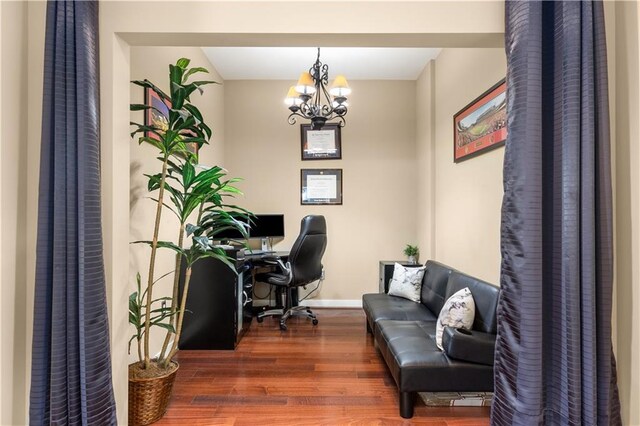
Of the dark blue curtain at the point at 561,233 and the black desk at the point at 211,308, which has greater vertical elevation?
the dark blue curtain at the point at 561,233

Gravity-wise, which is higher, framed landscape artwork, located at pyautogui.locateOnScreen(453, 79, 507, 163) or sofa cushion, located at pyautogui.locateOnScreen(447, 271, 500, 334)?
framed landscape artwork, located at pyautogui.locateOnScreen(453, 79, 507, 163)

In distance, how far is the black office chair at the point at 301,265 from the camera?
144 inches

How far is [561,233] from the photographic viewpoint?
1310mm

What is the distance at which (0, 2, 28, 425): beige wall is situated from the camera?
1.39 meters

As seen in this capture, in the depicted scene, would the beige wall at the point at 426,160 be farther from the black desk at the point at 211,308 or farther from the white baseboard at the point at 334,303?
the black desk at the point at 211,308

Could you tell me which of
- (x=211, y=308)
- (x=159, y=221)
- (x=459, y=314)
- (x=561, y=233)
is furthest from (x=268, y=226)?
(x=561, y=233)

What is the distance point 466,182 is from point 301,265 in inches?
72.7

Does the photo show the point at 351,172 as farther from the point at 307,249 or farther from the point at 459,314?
the point at 459,314

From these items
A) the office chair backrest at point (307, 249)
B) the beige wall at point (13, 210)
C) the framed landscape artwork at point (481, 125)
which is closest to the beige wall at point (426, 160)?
the framed landscape artwork at point (481, 125)

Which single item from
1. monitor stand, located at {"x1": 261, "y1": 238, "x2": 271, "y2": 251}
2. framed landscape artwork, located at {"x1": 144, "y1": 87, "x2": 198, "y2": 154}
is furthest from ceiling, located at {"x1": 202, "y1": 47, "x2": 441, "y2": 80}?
monitor stand, located at {"x1": 261, "y1": 238, "x2": 271, "y2": 251}

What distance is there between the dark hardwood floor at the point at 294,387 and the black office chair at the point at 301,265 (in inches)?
17.7

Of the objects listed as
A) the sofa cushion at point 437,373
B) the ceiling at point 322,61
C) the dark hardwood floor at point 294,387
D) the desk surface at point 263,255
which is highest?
the ceiling at point 322,61

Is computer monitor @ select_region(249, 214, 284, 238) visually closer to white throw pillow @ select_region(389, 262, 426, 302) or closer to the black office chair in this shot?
the black office chair

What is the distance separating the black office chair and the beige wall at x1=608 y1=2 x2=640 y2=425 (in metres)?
2.63
